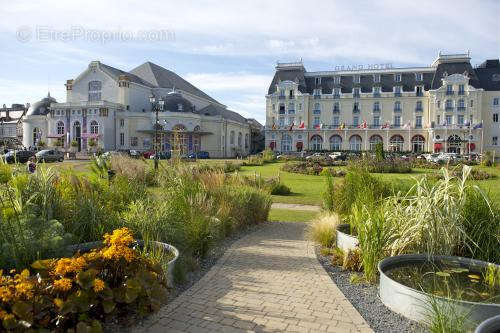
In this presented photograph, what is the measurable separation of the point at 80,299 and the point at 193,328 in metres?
1.26

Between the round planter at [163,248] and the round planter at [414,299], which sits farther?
the round planter at [163,248]

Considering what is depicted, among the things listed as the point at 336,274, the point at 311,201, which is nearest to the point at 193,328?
the point at 336,274

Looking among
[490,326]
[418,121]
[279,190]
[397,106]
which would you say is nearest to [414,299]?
[490,326]

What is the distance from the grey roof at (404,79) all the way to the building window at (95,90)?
27.9 meters

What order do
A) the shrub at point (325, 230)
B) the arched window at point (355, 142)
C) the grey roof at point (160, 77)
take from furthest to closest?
the grey roof at point (160, 77), the arched window at point (355, 142), the shrub at point (325, 230)

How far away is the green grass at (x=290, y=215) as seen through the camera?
38.9 ft

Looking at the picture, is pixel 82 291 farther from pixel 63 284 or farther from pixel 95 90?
pixel 95 90

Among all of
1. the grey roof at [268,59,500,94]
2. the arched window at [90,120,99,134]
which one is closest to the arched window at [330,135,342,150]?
the grey roof at [268,59,500,94]

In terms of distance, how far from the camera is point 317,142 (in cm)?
6862

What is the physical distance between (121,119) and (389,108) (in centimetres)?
4202

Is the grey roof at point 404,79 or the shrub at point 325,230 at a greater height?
the grey roof at point 404,79

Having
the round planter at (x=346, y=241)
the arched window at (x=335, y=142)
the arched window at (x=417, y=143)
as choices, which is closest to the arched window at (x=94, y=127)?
the arched window at (x=335, y=142)

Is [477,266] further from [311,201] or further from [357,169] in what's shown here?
[311,201]

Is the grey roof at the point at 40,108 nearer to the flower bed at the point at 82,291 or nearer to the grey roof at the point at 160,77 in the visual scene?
the grey roof at the point at 160,77
